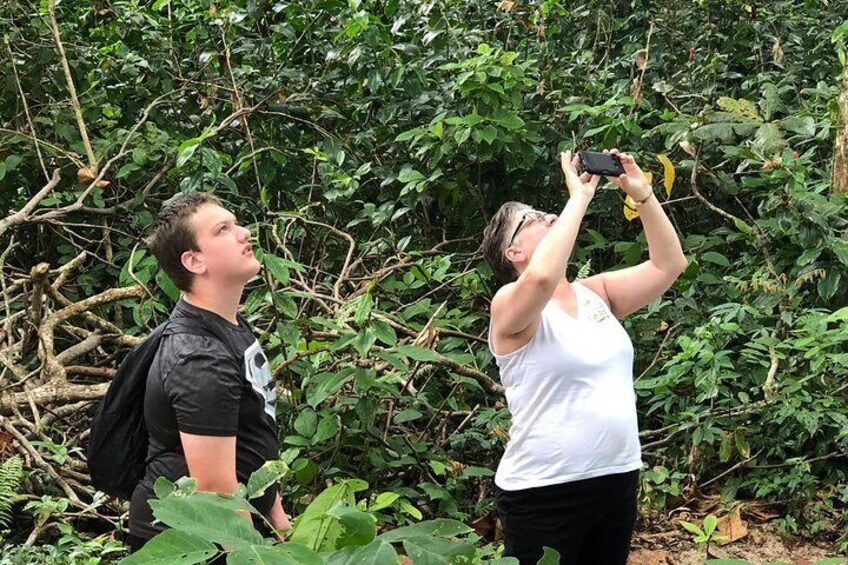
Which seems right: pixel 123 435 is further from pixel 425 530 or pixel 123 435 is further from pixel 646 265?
pixel 646 265

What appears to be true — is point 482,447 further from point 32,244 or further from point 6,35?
point 6,35

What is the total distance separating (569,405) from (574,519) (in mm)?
329

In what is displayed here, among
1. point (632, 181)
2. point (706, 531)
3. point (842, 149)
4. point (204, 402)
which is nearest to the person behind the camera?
point (204, 402)

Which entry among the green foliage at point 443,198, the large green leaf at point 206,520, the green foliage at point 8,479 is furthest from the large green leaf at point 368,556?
the green foliage at point 8,479

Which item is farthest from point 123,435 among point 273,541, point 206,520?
point 206,520

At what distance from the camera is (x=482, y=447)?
4.19 meters

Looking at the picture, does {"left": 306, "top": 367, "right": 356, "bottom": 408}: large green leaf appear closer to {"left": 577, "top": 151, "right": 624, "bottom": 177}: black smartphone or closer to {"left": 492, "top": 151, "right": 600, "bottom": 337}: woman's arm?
{"left": 492, "top": 151, "right": 600, "bottom": 337}: woman's arm

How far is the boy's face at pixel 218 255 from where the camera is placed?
2.40m

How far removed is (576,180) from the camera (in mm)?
2635

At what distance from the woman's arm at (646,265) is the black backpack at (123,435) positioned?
139 centimetres

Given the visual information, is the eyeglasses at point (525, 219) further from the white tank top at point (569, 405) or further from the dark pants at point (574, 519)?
the dark pants at point (574, 519)

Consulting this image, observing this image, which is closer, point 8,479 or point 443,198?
point 8,479

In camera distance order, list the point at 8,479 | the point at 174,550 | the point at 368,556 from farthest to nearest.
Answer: the point at 8,479 < the point at 368,556 < the point at 174,550

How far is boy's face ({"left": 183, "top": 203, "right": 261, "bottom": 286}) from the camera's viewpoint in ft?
7.88
